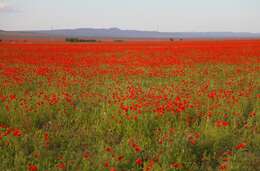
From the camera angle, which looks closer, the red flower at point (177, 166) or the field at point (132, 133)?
the red flower at point (177, 166)

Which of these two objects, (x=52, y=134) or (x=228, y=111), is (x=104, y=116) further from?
(x=228, y=111)

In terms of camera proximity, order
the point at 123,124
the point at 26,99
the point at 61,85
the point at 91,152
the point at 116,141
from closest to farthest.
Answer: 1. the point at 91,152
2. the point at 116,141
3. the point at 123,124
4. the point at 26,99
5. the point at 61,85

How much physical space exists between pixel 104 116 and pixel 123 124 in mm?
563

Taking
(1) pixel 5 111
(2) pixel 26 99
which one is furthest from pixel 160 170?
(2) pixel 26 99

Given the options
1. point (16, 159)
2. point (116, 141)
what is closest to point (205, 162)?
point (116, 141)

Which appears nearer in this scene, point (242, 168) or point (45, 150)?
point (242, 168)

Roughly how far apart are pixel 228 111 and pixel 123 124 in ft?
7.24

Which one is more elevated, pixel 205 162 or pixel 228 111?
pixel 228 111

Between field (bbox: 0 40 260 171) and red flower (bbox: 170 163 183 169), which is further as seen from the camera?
field (bbox: 0 40 260 171)

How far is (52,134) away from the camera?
17.0ft

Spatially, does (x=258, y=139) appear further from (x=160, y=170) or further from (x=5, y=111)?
(x=5, y=111)

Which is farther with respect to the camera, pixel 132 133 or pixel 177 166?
pixel 132 133

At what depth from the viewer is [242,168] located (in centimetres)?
393

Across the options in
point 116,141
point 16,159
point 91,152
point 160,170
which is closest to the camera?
point 160,170
